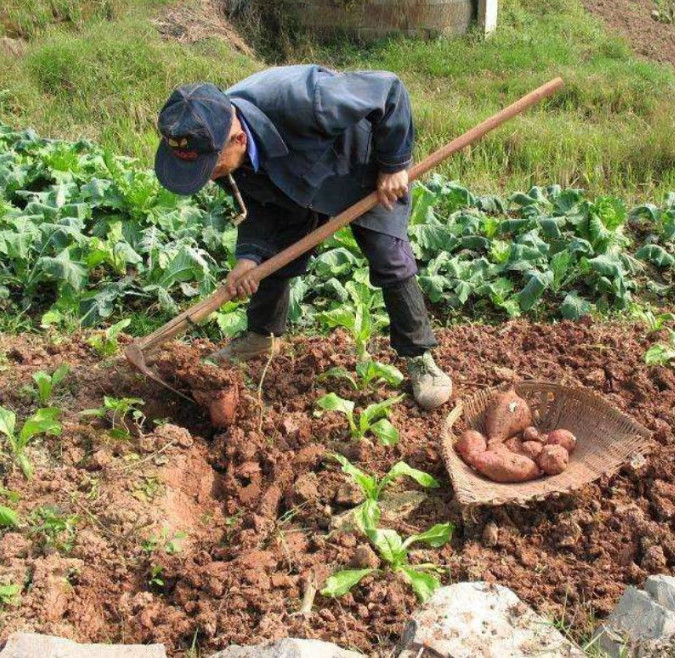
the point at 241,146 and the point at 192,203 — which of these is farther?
the point at 192,203

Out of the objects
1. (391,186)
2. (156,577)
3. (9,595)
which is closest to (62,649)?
(9,595)

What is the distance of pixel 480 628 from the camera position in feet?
9.49

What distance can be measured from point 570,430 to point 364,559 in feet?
3.99

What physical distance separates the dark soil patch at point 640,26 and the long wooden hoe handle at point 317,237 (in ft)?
Answer: 25.7

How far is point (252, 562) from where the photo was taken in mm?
3250

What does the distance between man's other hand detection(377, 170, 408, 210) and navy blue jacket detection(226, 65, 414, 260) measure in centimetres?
3

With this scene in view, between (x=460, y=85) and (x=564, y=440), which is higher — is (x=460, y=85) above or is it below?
above

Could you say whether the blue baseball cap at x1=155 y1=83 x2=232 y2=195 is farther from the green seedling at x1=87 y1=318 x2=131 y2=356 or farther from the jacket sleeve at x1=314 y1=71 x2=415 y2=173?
the green seedling at x1=87 y1=318 x2=131 y2=356

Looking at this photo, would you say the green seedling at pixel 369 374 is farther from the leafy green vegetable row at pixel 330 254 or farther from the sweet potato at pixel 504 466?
the sweet potato at pixel 504 466

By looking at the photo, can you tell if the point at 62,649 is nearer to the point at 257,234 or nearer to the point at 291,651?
the point at 291,651

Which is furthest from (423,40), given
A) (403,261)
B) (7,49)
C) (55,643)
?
(55,643)

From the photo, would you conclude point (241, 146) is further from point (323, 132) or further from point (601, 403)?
point (601, 403)

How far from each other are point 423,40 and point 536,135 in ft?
11.0

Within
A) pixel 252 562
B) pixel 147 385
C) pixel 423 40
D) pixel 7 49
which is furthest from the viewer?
pixel 423 40
